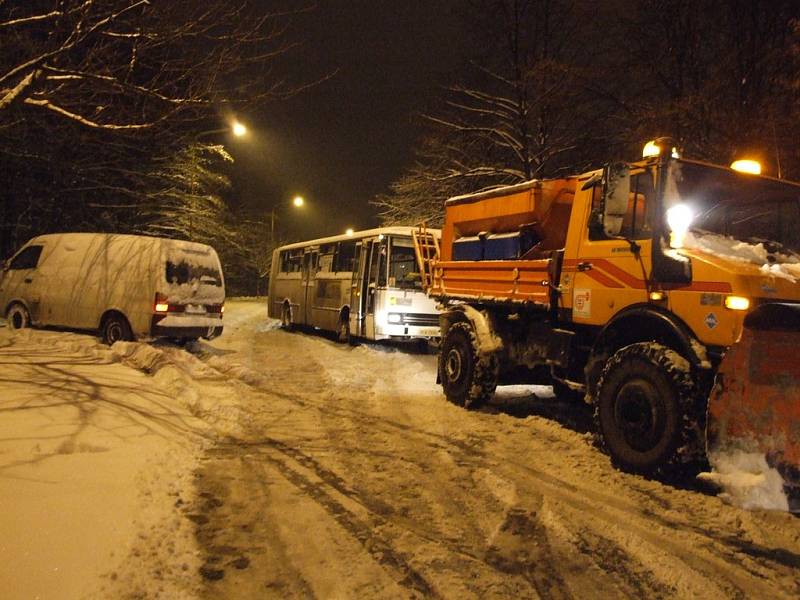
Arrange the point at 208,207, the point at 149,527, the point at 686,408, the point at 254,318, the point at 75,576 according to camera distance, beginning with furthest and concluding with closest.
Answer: the point at 208,207 → the point at 254,318 → the point at 686,408 → the point at 149,527 → the point at 75,576

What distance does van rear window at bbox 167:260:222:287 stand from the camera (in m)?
11.7

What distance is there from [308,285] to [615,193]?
14.1m

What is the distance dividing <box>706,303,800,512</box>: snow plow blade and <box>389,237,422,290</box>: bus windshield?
9636mm

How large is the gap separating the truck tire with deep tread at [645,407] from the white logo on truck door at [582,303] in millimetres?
658

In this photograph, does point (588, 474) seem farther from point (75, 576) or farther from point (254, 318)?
point (254, 318)

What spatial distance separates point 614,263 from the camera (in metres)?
5.92

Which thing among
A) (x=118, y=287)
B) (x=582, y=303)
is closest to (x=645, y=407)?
(x=582, y=303)

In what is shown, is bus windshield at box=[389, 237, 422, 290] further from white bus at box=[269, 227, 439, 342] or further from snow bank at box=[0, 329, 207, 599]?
snow bank at box=[0, 329, 207, 599]

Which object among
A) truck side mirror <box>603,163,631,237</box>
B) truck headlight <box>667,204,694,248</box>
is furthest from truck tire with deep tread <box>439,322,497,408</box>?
truck headlight <box>667,204,694,248</box>

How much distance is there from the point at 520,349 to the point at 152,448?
180 inches

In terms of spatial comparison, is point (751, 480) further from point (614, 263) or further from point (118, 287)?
point (118, 287)

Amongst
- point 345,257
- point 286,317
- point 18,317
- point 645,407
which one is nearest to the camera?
point 645,407

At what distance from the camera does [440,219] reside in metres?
20.1

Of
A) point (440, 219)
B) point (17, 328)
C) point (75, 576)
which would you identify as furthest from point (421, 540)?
point (440, 219)
